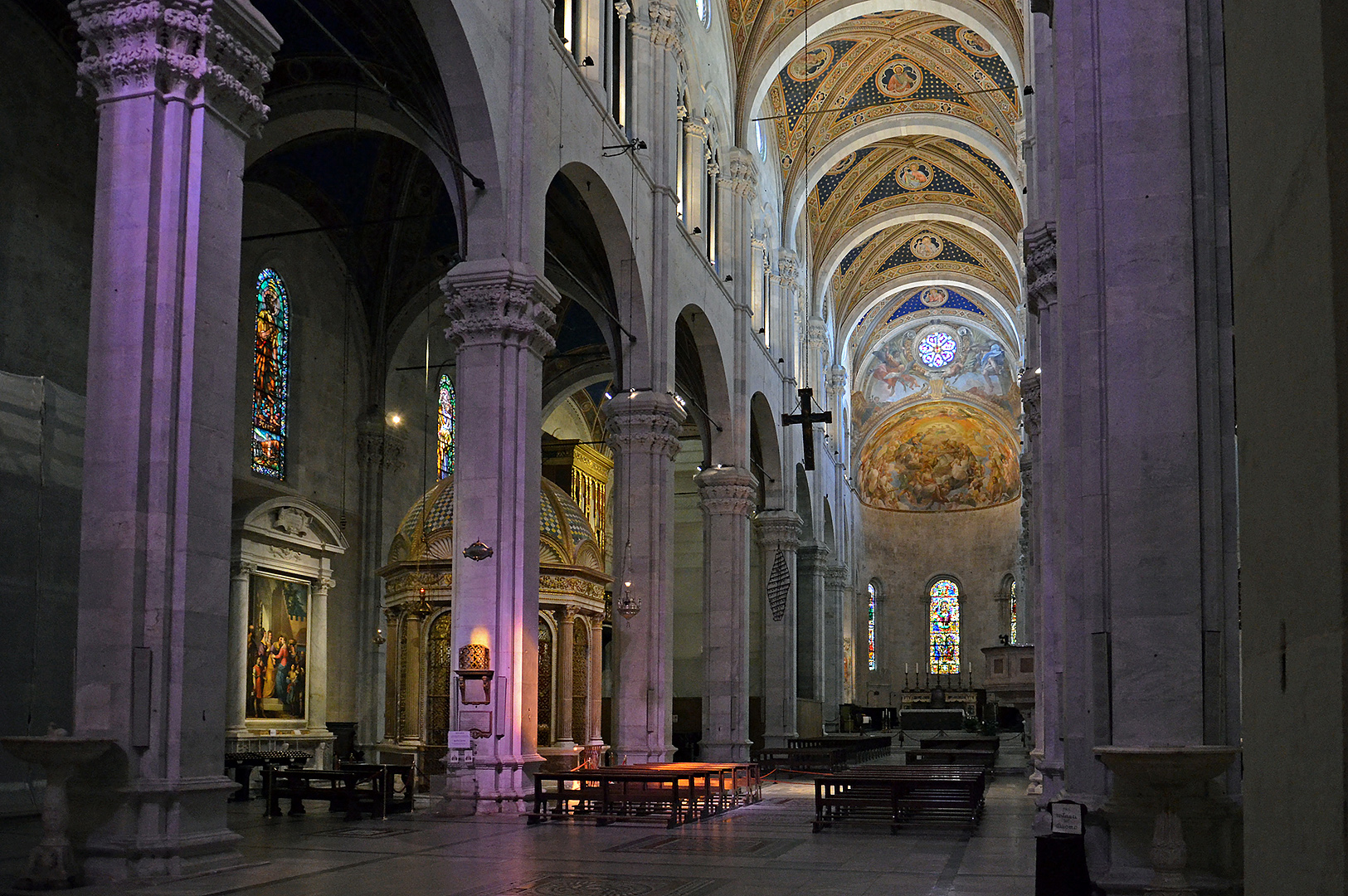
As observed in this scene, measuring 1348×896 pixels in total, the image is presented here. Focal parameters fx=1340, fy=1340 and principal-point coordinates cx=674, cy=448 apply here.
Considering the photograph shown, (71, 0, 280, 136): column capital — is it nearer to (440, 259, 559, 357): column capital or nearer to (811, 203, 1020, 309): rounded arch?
(440, 259, 559, 357): column capital

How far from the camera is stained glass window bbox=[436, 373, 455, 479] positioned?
26609 millimetres

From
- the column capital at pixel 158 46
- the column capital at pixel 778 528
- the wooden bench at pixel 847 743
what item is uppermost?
the column capital at pixel 158 46

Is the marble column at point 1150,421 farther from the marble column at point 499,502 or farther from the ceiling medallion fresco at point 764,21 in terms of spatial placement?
the ceiling medallion fresco at point 764,21

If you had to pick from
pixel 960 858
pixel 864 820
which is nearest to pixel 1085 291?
pixel 960 858

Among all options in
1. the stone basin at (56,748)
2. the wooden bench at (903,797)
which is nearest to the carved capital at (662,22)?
the wooden bench at (903,797)

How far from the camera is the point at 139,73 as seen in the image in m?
9.28

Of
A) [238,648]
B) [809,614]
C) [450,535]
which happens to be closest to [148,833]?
[450,535]

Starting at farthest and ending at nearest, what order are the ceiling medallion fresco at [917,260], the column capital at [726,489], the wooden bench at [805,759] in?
the ceiling medallion fresco at [917,260] → the column capital at [726,489] → the wooden bench at [805,759]

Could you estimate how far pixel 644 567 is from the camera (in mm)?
19719

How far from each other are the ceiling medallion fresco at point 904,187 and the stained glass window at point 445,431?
14910 millimetres

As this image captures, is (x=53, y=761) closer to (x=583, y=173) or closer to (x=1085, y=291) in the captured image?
(x=1085, y=291)

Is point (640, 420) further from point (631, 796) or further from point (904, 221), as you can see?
point (904, 221)

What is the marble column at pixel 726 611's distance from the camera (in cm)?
2445

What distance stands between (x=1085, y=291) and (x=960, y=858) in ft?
16.7
